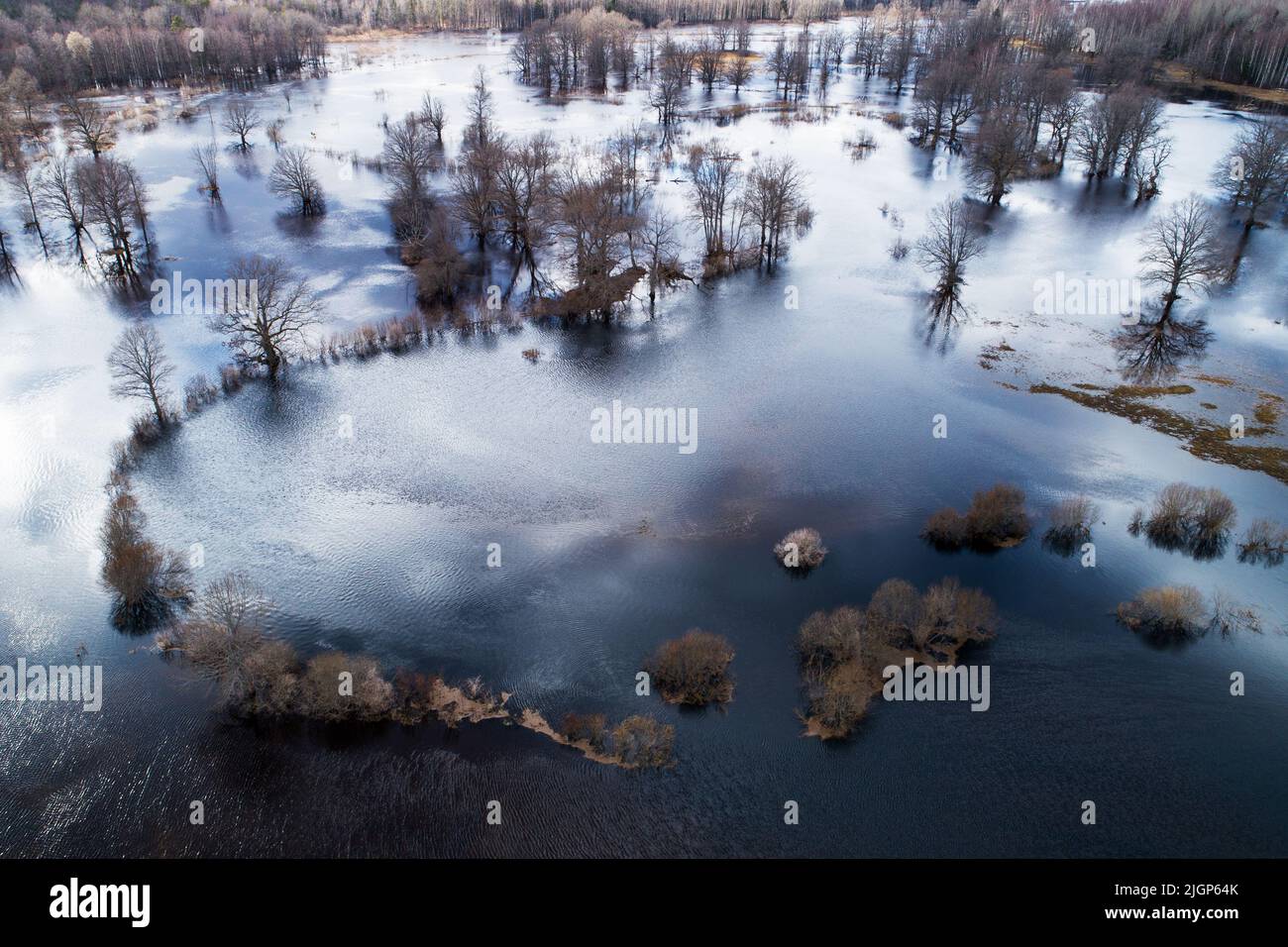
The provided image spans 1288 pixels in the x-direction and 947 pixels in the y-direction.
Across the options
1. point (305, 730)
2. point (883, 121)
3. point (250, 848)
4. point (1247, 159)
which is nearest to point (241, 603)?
point (305, 730)

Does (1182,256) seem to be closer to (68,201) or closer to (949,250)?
(949,250)

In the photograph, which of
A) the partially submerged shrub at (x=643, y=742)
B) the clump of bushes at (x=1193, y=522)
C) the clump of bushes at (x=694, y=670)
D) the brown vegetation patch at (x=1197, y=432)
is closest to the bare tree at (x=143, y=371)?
the clump of bushes at (x=694, y=670)

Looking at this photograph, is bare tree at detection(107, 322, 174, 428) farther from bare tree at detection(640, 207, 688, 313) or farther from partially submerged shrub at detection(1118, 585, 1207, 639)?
partially submerged shrub at detection(1118, 585, 1207, 639)

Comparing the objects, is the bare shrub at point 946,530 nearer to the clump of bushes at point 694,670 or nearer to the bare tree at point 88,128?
the clump of bushes at point 694,670

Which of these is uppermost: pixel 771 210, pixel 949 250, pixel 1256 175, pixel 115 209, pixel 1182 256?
pixel 1256 175

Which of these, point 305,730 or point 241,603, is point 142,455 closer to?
point 241,603

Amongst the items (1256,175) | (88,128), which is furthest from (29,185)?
(1256,175)
